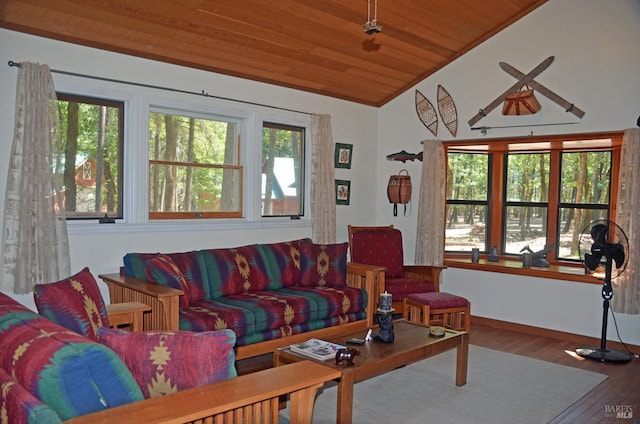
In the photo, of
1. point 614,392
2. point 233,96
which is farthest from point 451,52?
point 614,392

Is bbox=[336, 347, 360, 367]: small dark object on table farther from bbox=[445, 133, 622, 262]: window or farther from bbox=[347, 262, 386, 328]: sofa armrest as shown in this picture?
bbox=[445, 133, 622, 262]: window

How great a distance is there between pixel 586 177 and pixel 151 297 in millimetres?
4584

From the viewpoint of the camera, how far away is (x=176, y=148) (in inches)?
183

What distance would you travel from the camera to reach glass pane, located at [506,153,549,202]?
19.6 feet

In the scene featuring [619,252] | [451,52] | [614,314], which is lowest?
[614,314]

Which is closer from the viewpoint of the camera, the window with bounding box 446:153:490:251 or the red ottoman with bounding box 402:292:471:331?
the red ottoman with bounding box 402:292:471:331

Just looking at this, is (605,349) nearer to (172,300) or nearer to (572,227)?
(572,227)

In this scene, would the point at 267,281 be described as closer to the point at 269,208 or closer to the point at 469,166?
the point at 269,208

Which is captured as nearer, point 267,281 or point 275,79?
point 267,281

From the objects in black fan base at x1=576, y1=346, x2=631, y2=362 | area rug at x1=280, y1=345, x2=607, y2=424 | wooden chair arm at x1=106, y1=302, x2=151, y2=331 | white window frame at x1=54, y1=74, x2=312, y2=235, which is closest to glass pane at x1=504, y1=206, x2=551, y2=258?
black fan base at x1=576, y1=346, x2=631, y2=362

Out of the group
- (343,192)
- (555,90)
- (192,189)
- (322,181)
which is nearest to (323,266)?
(322,181)

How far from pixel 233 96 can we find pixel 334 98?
1364mm

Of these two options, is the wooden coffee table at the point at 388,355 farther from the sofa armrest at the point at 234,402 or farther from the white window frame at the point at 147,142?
the white window frame at the point at 147,142

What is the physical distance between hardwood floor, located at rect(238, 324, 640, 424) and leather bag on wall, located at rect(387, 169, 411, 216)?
1580mm
